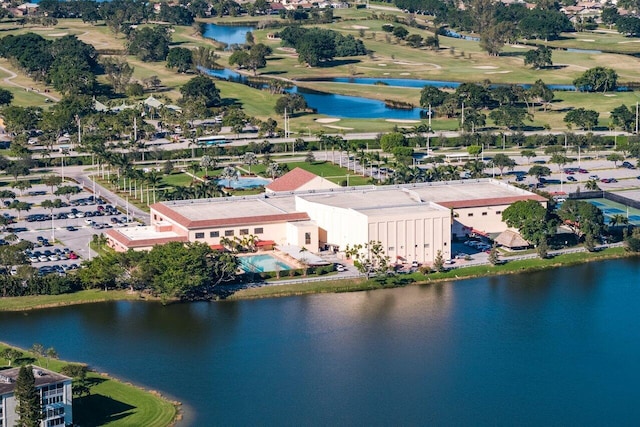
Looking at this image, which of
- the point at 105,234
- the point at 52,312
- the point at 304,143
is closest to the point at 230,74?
the point at 304,143

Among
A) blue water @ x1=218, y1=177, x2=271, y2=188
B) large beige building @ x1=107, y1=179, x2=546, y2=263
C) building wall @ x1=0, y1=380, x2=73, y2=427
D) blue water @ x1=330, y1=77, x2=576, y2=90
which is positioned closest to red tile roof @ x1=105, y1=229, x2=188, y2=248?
large beige building @ x1=107, y1=179, x2=546, y2=263

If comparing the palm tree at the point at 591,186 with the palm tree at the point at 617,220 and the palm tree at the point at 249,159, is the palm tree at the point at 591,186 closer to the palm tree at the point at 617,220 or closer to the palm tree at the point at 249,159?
the palm tree at the point at 617,220

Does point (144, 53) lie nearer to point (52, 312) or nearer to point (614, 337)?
point (52, 312)

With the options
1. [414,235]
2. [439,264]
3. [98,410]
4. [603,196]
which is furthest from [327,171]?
[98,410]

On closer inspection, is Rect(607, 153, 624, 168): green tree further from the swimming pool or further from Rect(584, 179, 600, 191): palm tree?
the swimming pool

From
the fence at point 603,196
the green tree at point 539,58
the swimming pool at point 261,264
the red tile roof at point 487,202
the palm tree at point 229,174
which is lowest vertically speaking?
the swimming pool at point 261,264

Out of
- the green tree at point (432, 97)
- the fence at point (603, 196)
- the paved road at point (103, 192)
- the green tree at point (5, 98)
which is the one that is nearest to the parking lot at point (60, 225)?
the paved road at point (103, 192)

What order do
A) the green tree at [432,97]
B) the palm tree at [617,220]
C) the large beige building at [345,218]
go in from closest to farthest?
1. the large beige building at [345,218]
2. the palm tree at [617,220]
3. the green tree at [432,97]
